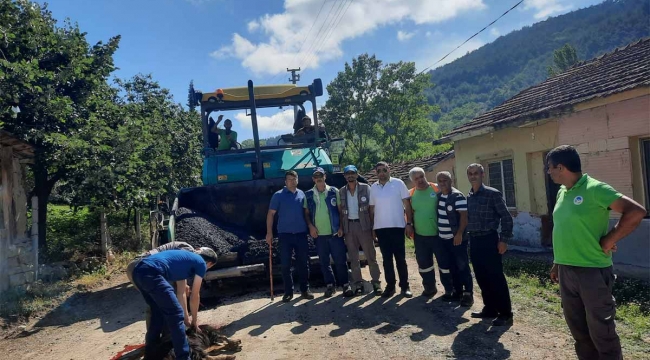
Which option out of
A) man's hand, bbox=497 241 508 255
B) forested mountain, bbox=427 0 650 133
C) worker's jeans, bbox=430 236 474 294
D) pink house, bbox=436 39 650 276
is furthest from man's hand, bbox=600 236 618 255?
forested mountain, bbox=427 0 650 133

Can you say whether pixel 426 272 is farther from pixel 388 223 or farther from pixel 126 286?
pixel 126 286

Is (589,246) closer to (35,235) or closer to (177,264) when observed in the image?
(177,264)

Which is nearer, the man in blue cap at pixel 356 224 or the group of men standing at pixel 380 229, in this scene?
the group of men standing at pixel 380 229

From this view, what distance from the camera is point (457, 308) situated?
5508mm

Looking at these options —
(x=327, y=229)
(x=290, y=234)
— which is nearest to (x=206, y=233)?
(x=290, y=234)

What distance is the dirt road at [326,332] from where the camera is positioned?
14.1ft

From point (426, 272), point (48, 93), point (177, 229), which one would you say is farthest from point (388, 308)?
point (48, 93)

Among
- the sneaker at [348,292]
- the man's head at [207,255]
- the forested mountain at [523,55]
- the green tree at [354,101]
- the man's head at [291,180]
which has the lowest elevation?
the sneaker at [348,292]

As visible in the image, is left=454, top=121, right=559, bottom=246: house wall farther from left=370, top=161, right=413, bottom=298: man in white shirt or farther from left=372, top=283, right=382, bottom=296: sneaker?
left=372, top=283, right=382, bottom=296: sneaker

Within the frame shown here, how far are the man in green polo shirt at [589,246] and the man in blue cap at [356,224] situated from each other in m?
3.10

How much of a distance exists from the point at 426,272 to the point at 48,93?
25.3 feet

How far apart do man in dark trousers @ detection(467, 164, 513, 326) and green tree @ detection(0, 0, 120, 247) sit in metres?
7.30

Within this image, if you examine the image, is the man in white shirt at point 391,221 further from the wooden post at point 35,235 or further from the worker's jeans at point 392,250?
the wooden post at point 35,235

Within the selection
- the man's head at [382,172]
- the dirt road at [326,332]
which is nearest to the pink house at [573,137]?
the dirt road at [326,332]
